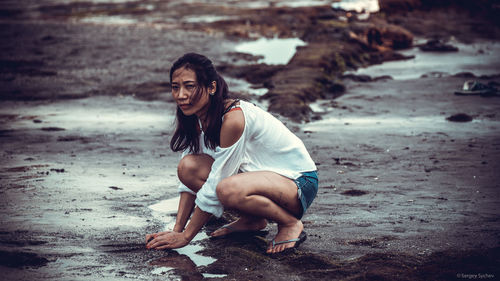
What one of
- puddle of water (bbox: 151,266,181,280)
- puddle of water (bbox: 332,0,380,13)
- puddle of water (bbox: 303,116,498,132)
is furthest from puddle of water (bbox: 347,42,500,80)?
puddle of water (bbox: 151,266,181,280)

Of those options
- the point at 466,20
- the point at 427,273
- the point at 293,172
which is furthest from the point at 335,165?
the point at 466,20

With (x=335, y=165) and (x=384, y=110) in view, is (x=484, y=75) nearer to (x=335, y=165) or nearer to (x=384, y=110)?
(x=384, y=110)

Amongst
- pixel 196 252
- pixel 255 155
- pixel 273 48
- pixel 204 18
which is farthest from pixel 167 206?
pixel 204 18

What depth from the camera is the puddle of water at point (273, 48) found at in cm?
1482

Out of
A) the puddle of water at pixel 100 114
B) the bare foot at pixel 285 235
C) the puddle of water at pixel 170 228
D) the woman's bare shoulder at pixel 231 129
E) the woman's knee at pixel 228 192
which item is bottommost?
the puddle of water at pixel 100 114

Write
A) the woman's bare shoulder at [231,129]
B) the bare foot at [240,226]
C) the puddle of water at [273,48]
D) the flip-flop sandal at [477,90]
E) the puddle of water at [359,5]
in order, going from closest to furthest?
the woman's bare shoulder at [231,129] < the bare foot at [240,226] < the flip-flop sandal at [477,90] < the puddle of water at [273,48] < the puddle of water at [359,5]

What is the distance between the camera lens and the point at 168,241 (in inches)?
163

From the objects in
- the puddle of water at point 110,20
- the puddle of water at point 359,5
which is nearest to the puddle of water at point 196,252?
the puddle of water at point 110,20

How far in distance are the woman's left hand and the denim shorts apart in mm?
796

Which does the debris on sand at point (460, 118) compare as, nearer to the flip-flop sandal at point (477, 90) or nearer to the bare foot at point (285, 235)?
the flip-flop sandal at point (477, 90)

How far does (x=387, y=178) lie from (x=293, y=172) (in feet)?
7.42

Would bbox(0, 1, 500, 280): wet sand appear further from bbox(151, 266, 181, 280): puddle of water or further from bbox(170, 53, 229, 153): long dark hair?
bbox(170, 53, 229, 153): long dark hair

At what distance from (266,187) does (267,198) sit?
0.30 ft

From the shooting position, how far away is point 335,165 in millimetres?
6793
